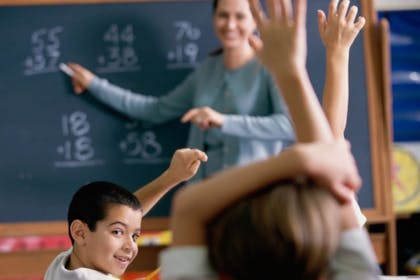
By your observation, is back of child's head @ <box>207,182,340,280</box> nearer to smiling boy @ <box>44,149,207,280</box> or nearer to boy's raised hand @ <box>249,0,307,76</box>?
boy's raised hand @ <box>249,0,307,76</box>

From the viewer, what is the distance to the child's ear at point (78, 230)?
1.82 metres

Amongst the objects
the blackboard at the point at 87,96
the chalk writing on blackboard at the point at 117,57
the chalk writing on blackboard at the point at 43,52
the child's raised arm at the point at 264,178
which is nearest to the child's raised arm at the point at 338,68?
the child's raised arm at the point at 264,178

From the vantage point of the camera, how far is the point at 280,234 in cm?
88

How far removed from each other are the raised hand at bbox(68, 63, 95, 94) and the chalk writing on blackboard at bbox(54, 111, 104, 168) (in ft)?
0.38

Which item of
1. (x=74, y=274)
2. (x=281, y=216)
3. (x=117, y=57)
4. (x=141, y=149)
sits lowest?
(x=74, y=274)

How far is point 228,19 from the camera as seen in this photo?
3.50 m

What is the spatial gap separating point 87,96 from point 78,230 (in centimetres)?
195

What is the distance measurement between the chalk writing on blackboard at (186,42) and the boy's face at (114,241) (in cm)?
196

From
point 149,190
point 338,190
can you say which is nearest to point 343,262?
point 338,190

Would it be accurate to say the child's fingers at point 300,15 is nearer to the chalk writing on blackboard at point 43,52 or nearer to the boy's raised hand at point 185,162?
the boy's raised hand at point 185,162

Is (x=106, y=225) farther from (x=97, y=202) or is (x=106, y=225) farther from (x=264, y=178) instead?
(x=264, y=178)

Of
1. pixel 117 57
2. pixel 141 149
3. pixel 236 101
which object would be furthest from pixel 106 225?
pixel 117 57

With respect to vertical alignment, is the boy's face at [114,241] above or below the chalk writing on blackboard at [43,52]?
below

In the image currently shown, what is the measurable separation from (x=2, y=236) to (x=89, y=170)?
1.60ft
